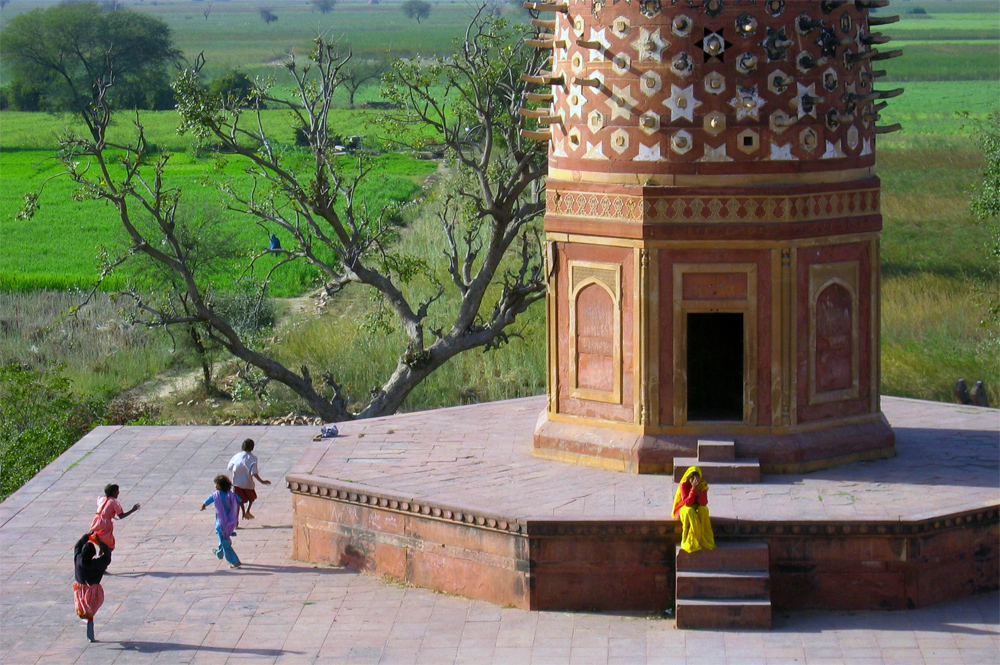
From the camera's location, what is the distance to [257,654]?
9.73 metres

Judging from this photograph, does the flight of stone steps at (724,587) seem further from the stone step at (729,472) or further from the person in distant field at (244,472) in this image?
the person in distant field at (244,472)

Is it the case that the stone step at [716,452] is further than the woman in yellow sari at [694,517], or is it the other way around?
the stone step at [716,452]

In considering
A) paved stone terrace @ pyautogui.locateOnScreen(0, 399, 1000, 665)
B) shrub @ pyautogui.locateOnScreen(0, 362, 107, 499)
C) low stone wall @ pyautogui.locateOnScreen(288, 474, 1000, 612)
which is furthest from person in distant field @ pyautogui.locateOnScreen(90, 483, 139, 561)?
shrub @ pyautogui.locateOnScreen(0, 362, 107, 499)

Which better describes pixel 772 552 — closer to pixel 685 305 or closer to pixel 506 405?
pixel 685 305

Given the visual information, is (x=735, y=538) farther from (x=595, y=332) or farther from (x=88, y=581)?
(x=88, y=581)

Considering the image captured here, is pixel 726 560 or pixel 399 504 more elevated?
pixel 399 504

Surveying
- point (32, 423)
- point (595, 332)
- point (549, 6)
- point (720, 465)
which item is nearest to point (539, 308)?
point (32, 423)

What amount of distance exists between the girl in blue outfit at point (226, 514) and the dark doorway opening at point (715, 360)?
4710 millimetres

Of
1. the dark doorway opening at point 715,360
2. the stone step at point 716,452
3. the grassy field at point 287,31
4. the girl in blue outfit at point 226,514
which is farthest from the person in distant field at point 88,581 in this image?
the grassy field at point 287,31

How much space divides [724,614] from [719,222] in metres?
3.23

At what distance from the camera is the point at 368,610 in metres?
10.5

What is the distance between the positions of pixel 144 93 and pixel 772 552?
4652 centimetres

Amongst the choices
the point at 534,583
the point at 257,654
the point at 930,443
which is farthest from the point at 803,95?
the point at 257,654

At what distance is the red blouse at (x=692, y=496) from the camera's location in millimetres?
10008
